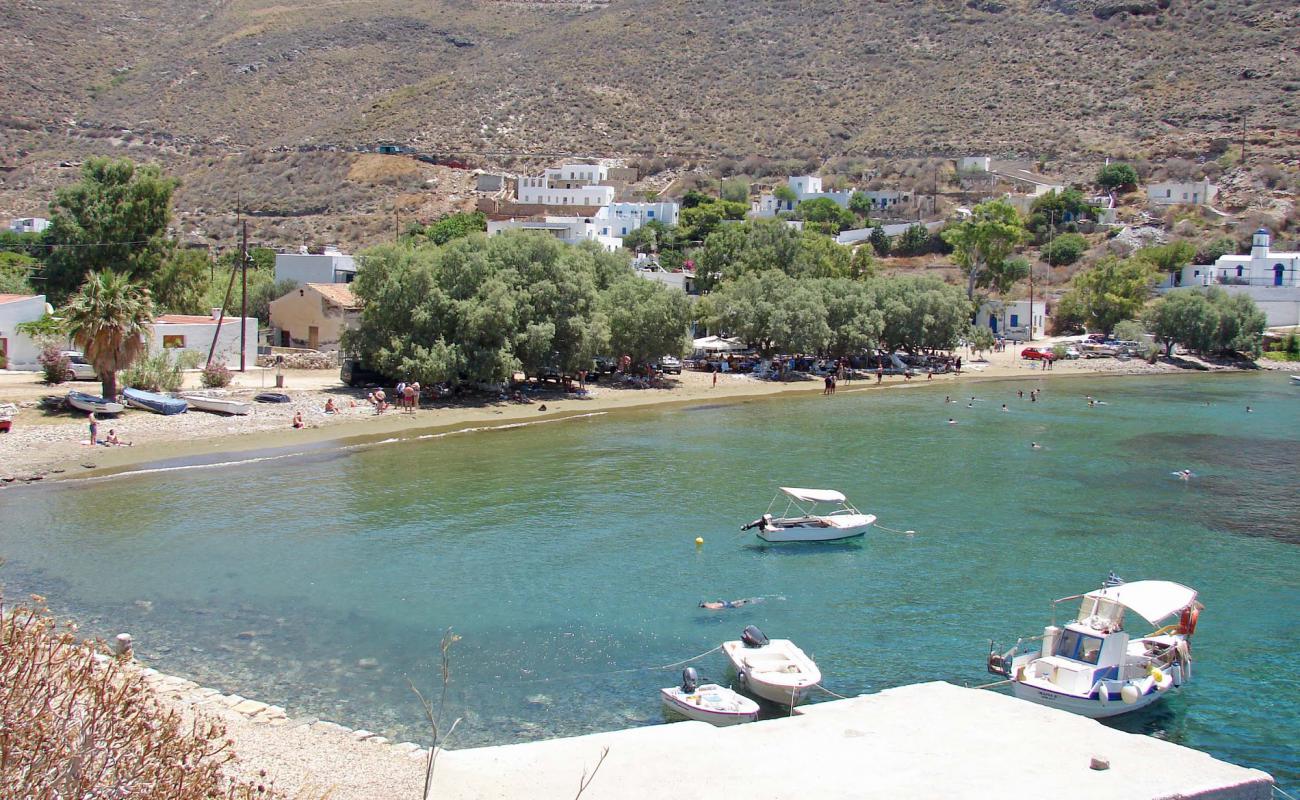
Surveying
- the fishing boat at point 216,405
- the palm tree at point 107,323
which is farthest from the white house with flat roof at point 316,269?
the palm tree at point 107,323

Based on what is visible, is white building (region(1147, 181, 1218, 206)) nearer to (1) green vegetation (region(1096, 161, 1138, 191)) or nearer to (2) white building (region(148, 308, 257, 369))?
(1) green vegetation (region(1096, 161, 1138, 191))

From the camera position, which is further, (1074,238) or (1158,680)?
(1074,238)

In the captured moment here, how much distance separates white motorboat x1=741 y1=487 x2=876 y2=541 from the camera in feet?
102

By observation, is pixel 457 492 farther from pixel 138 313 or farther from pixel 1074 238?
pixel 1074 238

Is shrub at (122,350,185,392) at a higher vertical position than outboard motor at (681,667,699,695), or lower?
higher

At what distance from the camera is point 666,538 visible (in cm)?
3106

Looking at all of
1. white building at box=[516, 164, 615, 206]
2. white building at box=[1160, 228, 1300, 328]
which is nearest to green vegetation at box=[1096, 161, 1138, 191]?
white building at box=[1160, 228, 1300, 328]

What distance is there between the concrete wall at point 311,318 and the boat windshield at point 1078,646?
47830mm

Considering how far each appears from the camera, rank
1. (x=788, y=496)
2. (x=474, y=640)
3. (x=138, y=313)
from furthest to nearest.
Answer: (x=138, y=313) → (x=788, y=496) → (x=474, y=640)

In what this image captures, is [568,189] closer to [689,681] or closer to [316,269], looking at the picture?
[316,269]

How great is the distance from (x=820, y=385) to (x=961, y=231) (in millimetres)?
36628

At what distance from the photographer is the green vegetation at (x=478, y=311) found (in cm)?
5216

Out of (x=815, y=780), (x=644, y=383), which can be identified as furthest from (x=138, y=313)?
(x=815, y=780)

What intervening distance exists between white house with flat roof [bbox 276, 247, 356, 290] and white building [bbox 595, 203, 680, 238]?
49736mm
